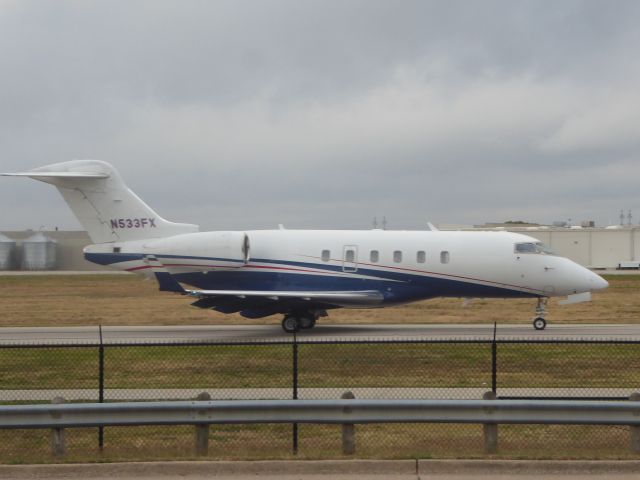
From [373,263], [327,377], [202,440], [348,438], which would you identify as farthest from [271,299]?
[348,438]

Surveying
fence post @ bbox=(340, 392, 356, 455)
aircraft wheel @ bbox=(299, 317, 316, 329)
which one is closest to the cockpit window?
aircraft wheel @ bbox=(299, 317, 316, 329)

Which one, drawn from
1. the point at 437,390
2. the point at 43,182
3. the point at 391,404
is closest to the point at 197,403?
the point at 391,404

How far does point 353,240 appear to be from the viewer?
24672 mm

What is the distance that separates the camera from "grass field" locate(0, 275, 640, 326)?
29.0 m

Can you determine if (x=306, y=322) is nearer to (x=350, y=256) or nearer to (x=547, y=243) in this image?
(x=350, y=256)

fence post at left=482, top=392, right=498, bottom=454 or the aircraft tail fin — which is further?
the aircraft tail fin

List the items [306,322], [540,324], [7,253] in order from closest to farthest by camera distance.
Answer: [540,324] < [306,322] < [7,253]

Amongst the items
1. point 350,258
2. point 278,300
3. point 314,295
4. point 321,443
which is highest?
point 350,258

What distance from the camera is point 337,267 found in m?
24.5

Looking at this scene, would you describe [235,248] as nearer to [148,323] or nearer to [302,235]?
[302,235]

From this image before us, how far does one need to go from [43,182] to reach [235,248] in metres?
6.39

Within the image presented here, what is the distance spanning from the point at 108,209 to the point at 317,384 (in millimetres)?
13752

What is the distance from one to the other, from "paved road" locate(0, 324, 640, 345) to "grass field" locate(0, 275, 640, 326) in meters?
1.79

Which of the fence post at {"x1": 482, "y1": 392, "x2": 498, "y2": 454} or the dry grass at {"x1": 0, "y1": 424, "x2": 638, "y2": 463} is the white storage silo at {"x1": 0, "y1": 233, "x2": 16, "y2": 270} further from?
the fence post at {"x1": 482, "y1": 392, "x2": 498, "y2": 454}
